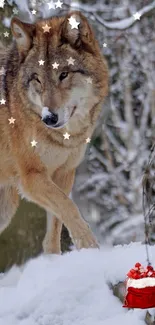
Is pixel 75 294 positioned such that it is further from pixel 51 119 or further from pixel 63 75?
pixel 63 75

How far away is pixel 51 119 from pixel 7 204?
1.01 m

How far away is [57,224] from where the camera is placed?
367 centimetres

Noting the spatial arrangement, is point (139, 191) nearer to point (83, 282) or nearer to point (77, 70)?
point (77, 70)

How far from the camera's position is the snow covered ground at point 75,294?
229 centimetres

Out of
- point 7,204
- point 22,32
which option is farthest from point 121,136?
point 22,32

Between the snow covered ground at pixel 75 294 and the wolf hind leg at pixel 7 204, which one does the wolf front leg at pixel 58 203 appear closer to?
the snow covered ground at pixel 75 294

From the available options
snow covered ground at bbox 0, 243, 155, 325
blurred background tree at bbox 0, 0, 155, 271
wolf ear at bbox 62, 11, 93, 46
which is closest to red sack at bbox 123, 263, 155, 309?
snow covered ground at bbox 0, 243, 155, 325

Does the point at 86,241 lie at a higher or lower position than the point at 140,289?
higher

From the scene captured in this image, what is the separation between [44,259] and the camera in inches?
116

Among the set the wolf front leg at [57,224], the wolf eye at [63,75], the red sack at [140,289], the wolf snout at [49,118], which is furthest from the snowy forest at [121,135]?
the red sack at [140,289]

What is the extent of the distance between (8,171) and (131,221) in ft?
7.86

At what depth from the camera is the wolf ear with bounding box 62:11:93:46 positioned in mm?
3209

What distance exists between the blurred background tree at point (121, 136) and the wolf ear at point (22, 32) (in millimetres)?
Answer: 1749

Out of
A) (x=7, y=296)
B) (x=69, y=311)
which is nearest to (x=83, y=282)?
(x=69, y=311)
